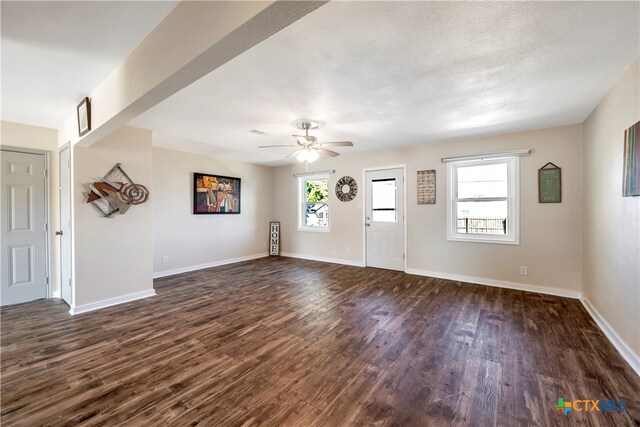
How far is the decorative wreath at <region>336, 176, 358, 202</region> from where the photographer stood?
5.69m

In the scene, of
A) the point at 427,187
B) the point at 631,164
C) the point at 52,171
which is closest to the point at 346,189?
the point at 427,187

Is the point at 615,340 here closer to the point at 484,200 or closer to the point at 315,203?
the point at 484,200

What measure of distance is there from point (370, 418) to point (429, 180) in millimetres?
4071

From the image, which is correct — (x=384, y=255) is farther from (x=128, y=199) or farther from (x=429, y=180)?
(x=128, y=199)

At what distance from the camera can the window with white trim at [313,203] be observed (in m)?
6.31

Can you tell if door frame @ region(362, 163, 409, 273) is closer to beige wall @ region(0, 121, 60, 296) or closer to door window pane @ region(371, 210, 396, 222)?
door window pane @ region(371, 210, 396, 222)

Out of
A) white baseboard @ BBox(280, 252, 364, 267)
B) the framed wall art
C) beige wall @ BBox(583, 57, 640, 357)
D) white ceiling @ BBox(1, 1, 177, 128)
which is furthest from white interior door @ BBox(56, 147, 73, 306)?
the framed wall art

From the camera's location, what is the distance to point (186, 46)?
1.40 metres

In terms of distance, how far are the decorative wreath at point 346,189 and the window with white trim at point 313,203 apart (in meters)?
0.39

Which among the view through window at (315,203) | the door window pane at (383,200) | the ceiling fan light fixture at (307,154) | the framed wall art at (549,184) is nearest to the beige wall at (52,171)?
the ceiling fan light fixture at (307,154)

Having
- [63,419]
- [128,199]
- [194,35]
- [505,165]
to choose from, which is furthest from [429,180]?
[63,419]

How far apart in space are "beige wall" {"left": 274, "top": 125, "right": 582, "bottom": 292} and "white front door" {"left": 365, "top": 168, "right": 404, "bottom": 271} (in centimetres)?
17

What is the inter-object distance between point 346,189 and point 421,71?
369 cm

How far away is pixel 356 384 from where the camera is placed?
73.0 inches
